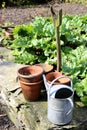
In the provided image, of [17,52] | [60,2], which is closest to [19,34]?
[17,52]

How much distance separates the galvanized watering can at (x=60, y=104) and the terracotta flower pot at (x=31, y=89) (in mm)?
243

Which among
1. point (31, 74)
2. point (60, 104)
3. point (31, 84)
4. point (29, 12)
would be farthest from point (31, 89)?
point (29, 12)

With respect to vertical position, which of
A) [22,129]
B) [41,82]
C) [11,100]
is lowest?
[22,129]

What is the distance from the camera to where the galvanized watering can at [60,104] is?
2.81m

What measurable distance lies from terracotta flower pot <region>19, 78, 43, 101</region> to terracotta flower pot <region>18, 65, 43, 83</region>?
1.6 inches

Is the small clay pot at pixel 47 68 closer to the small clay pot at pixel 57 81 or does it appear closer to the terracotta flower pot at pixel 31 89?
the small clay pot at pixel 57 81

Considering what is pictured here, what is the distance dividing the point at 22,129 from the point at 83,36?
1.72 metres

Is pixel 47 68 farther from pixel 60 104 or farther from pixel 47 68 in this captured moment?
pixel 60 104

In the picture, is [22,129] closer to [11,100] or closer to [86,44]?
[11,100]

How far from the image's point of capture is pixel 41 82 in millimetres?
3250

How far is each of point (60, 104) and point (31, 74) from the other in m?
Result: 0.71

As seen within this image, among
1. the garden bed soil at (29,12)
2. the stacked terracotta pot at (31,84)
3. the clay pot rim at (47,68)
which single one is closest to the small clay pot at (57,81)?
the stacked terracotta pot at (31,84)

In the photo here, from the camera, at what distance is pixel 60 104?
2.80 m

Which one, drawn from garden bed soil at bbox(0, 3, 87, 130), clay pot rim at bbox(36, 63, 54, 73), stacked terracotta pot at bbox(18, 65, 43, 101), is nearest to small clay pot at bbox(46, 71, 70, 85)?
stacked terracotta pot at bbox(18, 65, 43, 101)
